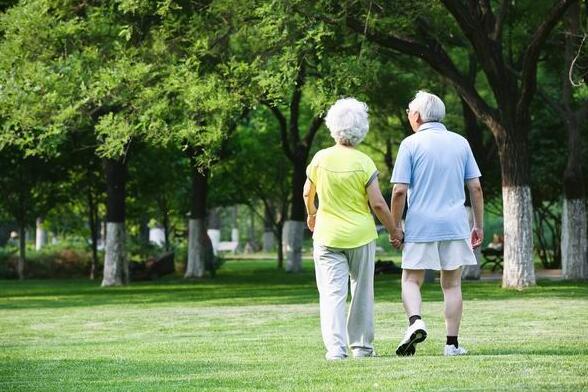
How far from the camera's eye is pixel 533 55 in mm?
25750

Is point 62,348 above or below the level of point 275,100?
below

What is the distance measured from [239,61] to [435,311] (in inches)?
359

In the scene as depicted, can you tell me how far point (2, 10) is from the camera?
3097cm

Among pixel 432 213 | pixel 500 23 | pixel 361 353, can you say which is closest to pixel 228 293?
pixel 500 23

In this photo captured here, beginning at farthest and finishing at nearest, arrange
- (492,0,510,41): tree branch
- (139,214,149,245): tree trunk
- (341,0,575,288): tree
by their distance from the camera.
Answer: (139,214,149,245): tree trunk, (492,0,510,41): tree branch, (341,0,575,288): tree

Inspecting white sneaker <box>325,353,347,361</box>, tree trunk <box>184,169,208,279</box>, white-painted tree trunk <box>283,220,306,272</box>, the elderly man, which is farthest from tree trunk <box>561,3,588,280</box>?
white sneaker <box>325,353,347,361</box>

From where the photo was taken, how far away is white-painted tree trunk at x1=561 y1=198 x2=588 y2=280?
30672 mm

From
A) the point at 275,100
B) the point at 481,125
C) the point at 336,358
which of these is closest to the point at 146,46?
the point at 275,100

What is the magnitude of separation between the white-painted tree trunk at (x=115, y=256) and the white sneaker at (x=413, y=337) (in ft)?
77.6

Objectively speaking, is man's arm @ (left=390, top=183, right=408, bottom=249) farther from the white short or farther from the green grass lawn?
the green grass lawn

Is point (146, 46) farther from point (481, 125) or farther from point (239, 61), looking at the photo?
point (481, 125)

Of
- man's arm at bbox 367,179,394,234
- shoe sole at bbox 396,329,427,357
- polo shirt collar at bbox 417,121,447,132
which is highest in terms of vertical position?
polo shirt collar at bbox 417,121,447,132

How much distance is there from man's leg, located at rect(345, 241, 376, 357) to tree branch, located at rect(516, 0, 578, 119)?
14.7 m

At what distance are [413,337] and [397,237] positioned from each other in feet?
2.64
